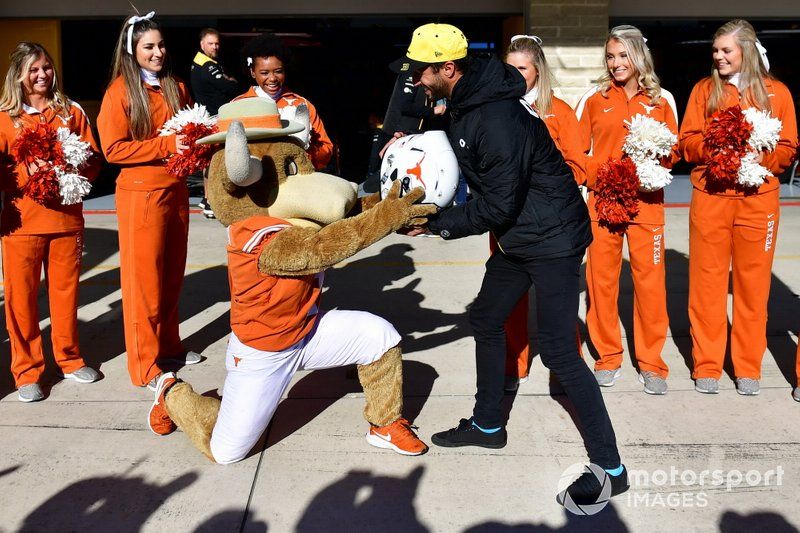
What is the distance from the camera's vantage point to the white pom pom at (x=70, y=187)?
188 inches

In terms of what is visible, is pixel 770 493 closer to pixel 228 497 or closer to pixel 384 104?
pixel 228 497

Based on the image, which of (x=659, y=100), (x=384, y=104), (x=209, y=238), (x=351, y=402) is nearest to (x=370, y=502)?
(x=351, y=402)

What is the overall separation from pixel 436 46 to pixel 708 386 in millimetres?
2684

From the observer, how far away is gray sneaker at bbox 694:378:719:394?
495 cm

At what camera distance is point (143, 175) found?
4.89 m

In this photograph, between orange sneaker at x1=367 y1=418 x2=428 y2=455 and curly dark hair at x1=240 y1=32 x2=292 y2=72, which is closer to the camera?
orange sneaker at x1=367 y1=418 x2=428 y2=455

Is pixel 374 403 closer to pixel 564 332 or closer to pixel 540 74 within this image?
pixel 564 332

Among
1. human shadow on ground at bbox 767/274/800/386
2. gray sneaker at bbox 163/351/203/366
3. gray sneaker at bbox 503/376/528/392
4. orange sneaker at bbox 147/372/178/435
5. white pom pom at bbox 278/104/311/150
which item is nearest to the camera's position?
white pom pom at bbox 278/104/311/150

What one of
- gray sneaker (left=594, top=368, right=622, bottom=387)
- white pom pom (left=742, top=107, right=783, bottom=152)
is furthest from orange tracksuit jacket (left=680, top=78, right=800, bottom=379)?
gray sneaker (left=594, top=368, right=622, bottom=387)

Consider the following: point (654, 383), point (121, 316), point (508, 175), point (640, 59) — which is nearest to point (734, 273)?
point (654, 383)

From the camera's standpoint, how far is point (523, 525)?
3.58 m

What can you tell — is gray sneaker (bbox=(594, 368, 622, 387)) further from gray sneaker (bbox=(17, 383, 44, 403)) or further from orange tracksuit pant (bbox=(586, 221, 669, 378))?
gray sneaker (bbox=(17, 383, 44, 403))

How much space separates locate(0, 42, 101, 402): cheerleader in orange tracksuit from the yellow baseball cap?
92.2 inches

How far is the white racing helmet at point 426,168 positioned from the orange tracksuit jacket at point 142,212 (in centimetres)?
149
